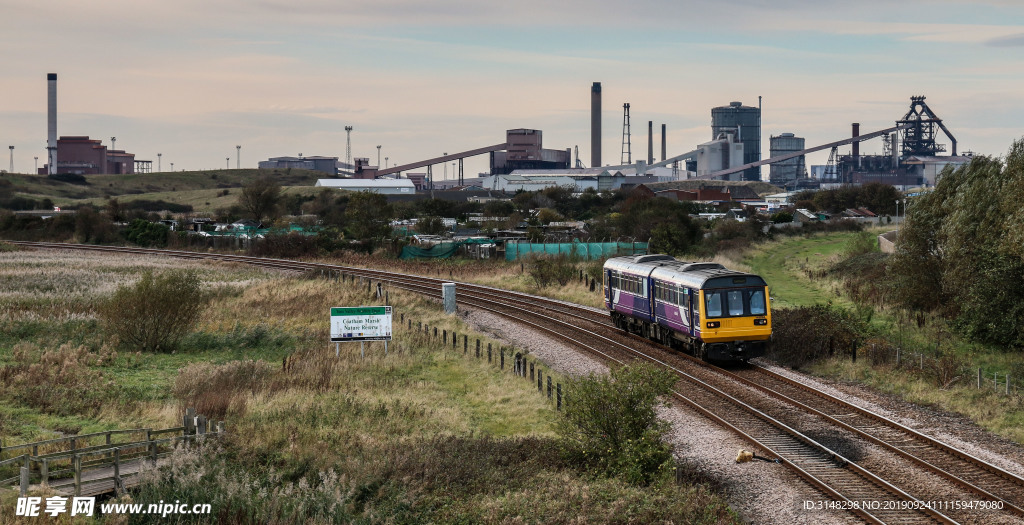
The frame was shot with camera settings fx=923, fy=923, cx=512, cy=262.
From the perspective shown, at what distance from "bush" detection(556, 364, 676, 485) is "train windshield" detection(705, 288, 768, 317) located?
9.42m

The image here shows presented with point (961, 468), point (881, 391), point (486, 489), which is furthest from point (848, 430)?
point (486, 489)

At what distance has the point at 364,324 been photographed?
30844 millimetres

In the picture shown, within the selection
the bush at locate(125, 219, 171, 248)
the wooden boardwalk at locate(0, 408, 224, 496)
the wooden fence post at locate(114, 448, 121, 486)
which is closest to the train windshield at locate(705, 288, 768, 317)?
the wooden boardwalk at locate(0, 408, 224, 496)

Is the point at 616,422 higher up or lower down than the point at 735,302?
lower down

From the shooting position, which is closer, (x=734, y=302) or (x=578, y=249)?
(x=734, y=302)

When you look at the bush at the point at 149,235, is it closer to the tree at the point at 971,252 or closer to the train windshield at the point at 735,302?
the tree at the point at 971,252

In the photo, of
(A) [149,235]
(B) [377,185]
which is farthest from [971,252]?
(B) [377,185]

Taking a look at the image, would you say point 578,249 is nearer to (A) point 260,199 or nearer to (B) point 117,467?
(B) point 117,467

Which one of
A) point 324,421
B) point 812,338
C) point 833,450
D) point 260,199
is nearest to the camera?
point 833,450

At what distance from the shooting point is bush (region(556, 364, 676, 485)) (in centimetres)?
1772

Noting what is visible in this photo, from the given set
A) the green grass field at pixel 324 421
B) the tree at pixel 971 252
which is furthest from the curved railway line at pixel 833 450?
the tree at pixel 971 252

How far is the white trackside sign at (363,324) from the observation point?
30531 mm

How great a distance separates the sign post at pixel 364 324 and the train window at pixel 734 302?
434 inches

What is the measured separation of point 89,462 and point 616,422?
10.2 metres
